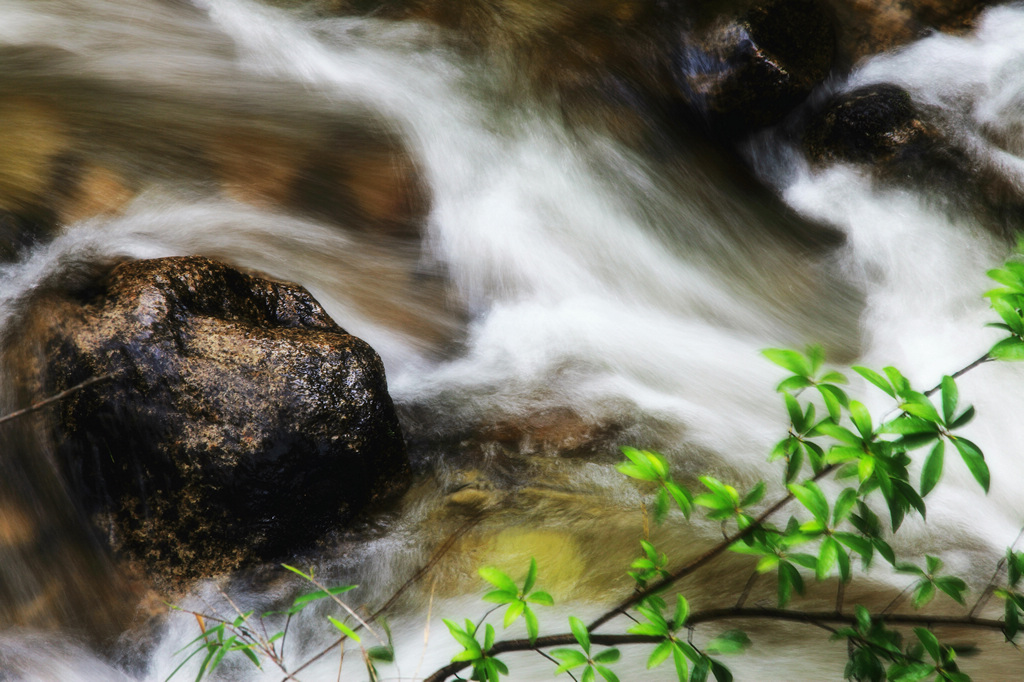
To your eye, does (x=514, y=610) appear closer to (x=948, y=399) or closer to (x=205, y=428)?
(x=948, y=399)

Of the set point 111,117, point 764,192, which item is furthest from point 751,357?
point 111,117

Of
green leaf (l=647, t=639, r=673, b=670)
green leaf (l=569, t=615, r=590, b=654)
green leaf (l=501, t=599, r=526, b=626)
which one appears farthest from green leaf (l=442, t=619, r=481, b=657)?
green leaf (l=647, t=639, r=673, b=670)

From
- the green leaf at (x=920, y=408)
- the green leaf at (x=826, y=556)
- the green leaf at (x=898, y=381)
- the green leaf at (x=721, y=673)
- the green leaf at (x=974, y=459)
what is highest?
the green leaf at (x=898, y=381)

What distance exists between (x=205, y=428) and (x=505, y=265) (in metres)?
1.91

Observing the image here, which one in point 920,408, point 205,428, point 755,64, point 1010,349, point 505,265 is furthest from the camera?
point 755,64

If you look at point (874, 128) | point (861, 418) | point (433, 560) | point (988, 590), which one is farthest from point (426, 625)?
point (874, 128)

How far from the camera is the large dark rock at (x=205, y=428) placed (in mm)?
2561

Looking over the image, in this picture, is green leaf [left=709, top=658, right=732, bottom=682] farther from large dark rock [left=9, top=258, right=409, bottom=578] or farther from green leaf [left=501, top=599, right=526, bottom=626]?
large dark rock [left=9, top=258, right=409, bottom=578]

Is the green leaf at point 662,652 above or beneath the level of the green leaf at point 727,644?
above

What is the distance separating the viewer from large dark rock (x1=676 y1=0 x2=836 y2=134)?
13.8 ft

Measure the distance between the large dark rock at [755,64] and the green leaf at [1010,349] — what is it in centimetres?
317

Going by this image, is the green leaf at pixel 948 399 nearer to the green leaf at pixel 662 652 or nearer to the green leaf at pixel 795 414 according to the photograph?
the green leaf at pixel 795 414

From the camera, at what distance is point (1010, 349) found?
4.93ft

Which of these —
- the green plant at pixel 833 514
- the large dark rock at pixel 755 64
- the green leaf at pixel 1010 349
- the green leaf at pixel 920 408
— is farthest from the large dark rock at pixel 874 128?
the green leaf at pixel 920 408
